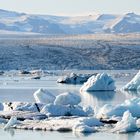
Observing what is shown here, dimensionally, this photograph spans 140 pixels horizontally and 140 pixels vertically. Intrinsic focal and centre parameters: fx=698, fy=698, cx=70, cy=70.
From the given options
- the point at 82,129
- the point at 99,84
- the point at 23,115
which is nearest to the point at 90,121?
the point at 82,129

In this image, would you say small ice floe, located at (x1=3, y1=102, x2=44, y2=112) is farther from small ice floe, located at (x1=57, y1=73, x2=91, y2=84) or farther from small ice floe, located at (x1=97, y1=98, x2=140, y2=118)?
small ice floe, located at (x1=57, y1=73, x2=91, y2=84)

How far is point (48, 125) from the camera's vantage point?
19.0m

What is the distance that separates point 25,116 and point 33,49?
51675 mm

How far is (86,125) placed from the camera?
61.1ft

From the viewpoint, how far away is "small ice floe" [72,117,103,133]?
18188 mm

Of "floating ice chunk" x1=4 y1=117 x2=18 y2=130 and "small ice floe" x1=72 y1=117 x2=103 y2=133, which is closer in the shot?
"small ice floe" x1=72 y1=117 x2=103 y2=133

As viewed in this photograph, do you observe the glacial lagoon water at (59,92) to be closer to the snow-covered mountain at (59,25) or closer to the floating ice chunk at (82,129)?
the floating ice chunk at (82,129)

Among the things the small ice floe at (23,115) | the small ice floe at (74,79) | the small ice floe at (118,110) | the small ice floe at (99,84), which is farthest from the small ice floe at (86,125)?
the small ice floe at (74,79)

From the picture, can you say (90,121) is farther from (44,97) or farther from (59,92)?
(59,92)

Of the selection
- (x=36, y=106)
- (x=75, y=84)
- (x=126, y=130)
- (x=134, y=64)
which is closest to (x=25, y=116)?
(x=36, y=106)

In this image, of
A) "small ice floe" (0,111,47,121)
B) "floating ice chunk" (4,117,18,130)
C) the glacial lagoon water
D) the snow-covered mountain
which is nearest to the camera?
the glacial lagoon water

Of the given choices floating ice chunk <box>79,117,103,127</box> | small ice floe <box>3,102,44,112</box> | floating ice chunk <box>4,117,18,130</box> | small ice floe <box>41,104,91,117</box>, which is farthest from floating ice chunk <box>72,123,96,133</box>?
small ice floe <box>3,102,44,112</box>

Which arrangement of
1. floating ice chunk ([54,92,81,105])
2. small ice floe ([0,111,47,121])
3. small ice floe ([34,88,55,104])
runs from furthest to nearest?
small ice floe ([34,88,55,104])
floating ice chunk ([54,92,81,105])
small ice floe ([0,111,47,121])

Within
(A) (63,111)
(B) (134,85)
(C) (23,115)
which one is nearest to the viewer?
(C) (23,115)
